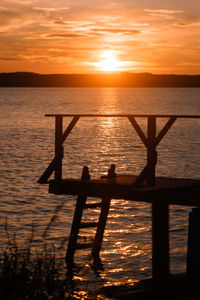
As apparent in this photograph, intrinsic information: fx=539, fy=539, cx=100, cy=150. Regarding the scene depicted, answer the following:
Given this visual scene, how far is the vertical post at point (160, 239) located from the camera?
10.5 meters

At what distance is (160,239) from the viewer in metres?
10.6

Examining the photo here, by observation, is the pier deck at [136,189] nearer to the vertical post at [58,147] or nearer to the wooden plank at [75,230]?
the vertical post at [58,147]

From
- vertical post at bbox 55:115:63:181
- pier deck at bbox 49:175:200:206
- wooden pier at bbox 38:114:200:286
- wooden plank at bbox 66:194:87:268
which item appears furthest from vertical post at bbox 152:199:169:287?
wooden plank at bbox 66:194:87:268

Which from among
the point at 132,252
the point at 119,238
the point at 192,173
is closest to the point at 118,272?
Result: the point at 132,252

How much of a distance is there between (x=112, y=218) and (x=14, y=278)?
13.8 metres

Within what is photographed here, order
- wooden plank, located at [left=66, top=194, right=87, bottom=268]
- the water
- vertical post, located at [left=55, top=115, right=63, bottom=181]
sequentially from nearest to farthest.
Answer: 1. vertical post, located at [left=55, top=115, right=63, bottom=181]
2. wooden plank, located at [left=66, top=194, right=87, bottom=268]
3. the water

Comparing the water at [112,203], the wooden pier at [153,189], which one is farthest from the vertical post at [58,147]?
the water at [112,203]

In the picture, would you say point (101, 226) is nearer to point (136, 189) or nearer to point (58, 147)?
point (58, 147)

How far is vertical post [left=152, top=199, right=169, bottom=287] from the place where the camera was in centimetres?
1052

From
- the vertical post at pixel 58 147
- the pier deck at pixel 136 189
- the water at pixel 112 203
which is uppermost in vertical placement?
the vertical post at pixel 58 147

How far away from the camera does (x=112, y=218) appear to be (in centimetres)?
2106

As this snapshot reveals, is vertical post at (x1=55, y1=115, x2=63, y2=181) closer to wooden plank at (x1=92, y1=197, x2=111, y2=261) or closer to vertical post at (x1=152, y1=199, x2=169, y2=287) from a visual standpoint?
vertical post at (x1=152, y1=199, x2=169, y2=287)

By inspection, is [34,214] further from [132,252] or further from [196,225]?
[196,225]

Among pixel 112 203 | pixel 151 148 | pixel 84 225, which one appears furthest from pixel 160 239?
pixel 112 203
